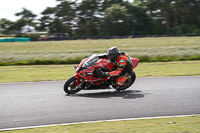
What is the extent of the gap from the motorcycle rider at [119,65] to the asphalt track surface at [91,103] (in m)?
0.52

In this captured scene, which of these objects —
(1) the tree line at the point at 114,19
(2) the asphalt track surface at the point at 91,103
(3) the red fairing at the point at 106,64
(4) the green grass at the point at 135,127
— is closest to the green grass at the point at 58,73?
(2) the asphalt track surface at the point at 91,103

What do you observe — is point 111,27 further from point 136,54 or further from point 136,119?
point 136,119

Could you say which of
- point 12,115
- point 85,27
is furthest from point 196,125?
point 85,27

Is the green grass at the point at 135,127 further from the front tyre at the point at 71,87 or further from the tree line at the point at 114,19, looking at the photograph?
the tree line at the point at 114,19

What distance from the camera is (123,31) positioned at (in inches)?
2817

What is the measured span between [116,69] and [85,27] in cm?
7235

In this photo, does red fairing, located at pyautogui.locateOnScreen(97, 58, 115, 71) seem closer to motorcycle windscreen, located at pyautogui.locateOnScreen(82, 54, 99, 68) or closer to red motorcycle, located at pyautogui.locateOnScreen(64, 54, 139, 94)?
red motorcycle, located at pyautogui.locateOnScreen(64, 54, 139, 94)

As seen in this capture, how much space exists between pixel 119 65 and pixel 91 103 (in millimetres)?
1772

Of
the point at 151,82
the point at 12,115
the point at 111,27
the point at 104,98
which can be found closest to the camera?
the point at 12,115

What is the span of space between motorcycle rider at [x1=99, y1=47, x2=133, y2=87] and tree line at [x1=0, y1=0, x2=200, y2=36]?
62.6 meters

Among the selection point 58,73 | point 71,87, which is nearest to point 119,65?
point 71,87

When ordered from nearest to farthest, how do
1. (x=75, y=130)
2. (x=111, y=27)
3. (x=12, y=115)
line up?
(x=75, y=130), (x=12, y=115), (x=111, y=27)

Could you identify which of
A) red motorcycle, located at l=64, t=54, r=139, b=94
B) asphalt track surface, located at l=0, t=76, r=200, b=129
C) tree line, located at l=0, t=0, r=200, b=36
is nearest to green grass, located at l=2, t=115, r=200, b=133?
asphalt track surface, located at l=0, t=76, r=200, b=129

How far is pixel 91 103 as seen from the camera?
7.47 metres
